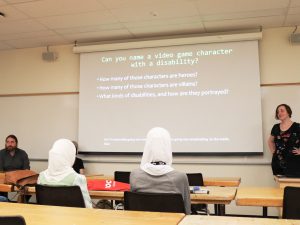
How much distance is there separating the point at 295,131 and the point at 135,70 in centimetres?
252

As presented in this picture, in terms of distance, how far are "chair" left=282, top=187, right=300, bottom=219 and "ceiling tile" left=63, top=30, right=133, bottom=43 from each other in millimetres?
3700

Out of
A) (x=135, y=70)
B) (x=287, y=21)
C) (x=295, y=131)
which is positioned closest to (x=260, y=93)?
(x=295, y=131)

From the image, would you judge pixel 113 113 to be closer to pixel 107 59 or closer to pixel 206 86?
pixel 107 59

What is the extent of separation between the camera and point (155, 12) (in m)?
4.30

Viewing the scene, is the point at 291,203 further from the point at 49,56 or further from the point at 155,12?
the point at 49,56

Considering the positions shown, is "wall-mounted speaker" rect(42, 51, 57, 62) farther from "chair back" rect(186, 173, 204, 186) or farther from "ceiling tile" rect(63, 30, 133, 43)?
"chair back" rect(186, 173, 204, 186)

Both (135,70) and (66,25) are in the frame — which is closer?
(66,25)

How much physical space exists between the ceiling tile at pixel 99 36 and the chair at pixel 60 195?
10.7 ft

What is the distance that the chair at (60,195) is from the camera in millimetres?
2271

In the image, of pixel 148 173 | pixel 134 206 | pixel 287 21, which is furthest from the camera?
pixel 287 21

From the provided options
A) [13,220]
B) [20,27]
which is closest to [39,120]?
[20,27]

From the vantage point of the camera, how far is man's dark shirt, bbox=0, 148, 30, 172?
207 inches

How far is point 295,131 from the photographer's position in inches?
170

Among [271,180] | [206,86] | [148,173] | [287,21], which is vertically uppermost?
[287,21]
